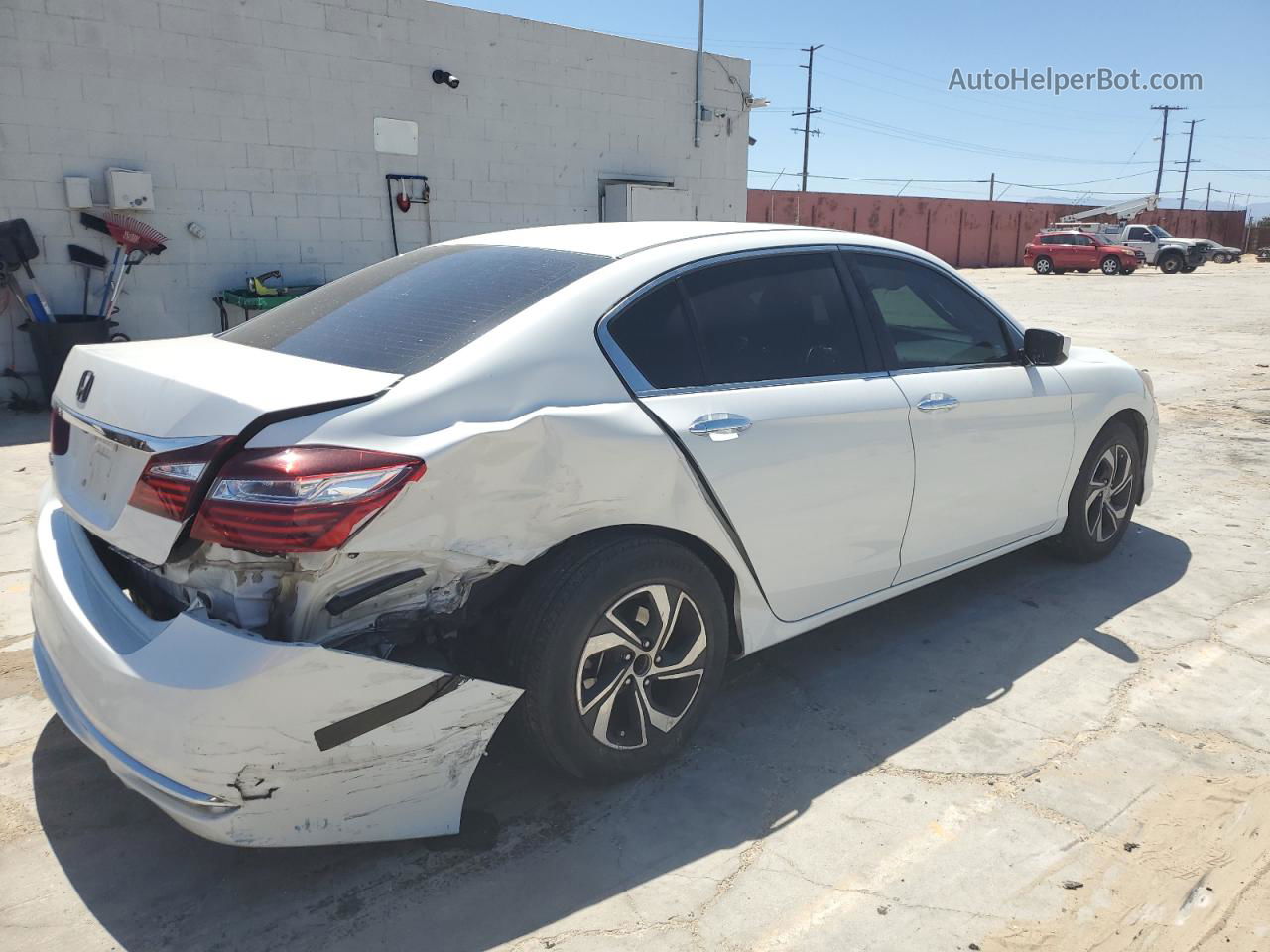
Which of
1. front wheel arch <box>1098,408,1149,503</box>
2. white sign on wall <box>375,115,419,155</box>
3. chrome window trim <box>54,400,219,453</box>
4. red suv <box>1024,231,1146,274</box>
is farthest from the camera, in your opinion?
red suv <box>1024,231,1146,274</box>

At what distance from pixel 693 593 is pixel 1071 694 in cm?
161

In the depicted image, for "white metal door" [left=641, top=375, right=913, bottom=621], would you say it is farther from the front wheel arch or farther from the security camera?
the security camera

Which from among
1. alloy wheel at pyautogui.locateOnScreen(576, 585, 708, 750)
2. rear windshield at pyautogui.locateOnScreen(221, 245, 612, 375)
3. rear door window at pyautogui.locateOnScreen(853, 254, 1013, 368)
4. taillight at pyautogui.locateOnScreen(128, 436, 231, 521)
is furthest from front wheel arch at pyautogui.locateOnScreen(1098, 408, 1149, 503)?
taillight at pyautogui.locateOnScreen(128, 436, 231, 521)

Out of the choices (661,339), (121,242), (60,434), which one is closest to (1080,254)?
(121,242)

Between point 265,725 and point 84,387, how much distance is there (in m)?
1.24

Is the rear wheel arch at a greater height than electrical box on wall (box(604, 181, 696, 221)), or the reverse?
electrical box on wall (box(604, 181, 696, 221))

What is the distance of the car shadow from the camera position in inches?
92.6

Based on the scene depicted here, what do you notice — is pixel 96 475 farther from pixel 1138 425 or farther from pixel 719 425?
pixel 1138 425

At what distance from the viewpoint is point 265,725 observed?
2150 mm

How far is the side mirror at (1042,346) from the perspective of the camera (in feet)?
13.4

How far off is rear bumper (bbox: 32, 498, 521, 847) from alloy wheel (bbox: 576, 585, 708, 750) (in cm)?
31

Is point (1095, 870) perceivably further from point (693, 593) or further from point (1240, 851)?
point (693, 593)

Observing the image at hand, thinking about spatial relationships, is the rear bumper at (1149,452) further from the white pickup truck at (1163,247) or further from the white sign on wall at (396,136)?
the white pickup truck at (1163,247)

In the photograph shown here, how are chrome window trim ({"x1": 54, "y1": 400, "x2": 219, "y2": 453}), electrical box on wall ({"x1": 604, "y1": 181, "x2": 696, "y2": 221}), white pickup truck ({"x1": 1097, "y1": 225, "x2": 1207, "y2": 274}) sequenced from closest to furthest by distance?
chrome window trim ({"x1": 54, "y1": 400, "x2": 219, "y2": 453}) → electrical box on wall ({"x1": 604, "y1": 181, "x2": 696, "y2": 221}) → white pickup truck ({"x1": 1097, "y1": 225, "x2": 1207, "y2": 274})
